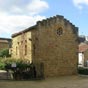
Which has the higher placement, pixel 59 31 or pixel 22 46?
pixel 59 31

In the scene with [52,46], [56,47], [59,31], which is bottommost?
[56,47]

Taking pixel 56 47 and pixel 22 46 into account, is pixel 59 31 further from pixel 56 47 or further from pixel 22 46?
pixel 22 46

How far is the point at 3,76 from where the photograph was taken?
35.7m

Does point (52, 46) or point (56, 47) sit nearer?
point (52, 46)

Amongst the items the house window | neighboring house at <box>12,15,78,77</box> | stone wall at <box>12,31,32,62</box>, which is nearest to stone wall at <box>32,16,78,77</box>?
neighboring house at <box>12,15,78,77</box>

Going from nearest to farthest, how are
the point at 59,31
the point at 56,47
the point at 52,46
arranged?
the point at 52,46 < the point at 56,47 < the point at 59,31

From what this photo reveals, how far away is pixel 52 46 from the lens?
128 ft

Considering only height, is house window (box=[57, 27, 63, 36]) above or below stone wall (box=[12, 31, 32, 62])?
above

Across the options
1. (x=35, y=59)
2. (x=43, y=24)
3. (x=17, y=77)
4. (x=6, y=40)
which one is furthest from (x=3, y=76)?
(x=6, y=40)

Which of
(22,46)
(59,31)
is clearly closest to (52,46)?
(59,31)

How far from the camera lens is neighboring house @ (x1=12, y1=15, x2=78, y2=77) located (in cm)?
3803

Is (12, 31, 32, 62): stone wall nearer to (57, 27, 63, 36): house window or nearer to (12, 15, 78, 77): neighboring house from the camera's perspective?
(12, 15, 78, 77): neighboring house

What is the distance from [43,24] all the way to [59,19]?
2709 millimetres

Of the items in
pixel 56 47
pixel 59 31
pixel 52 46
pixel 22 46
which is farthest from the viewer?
pixel 22 46
